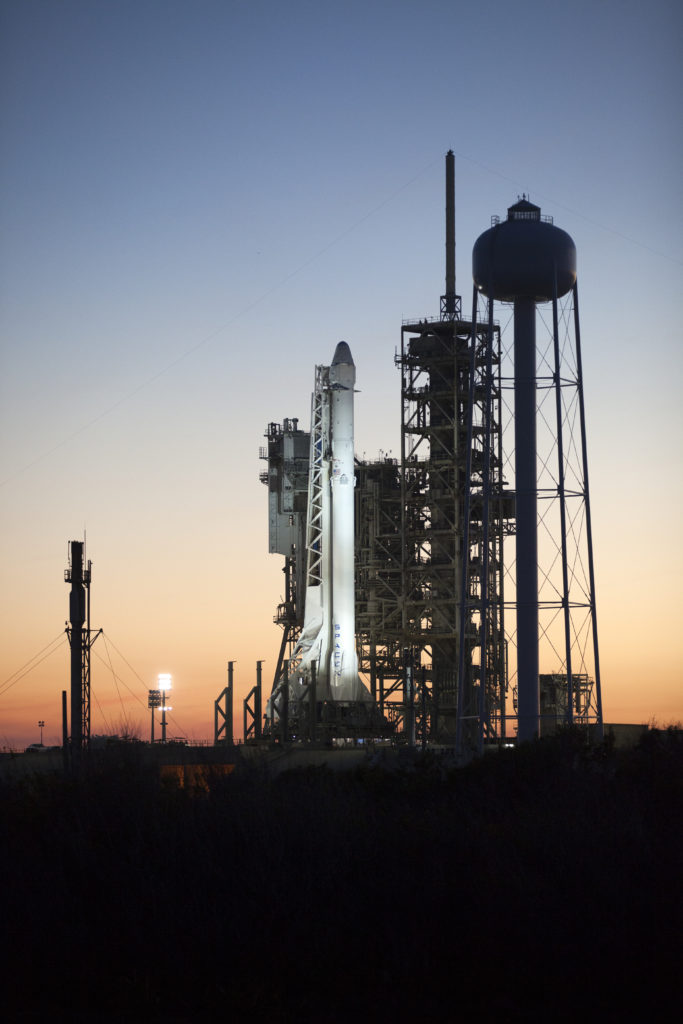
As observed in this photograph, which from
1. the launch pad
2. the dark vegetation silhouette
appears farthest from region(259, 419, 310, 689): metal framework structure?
the dark vegetation silhouette

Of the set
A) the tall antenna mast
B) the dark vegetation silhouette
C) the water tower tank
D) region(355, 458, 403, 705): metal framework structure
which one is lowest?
the dark vegetation silhouette

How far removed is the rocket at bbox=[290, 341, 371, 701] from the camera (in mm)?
54906

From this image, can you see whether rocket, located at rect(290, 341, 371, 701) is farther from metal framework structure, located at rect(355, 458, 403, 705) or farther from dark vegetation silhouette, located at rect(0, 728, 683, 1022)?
dark vegetation silhouette, located at rect(0, 728, 683, 1022)

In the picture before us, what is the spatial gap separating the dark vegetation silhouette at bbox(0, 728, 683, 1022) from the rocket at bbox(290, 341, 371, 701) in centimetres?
2593

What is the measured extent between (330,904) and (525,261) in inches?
982

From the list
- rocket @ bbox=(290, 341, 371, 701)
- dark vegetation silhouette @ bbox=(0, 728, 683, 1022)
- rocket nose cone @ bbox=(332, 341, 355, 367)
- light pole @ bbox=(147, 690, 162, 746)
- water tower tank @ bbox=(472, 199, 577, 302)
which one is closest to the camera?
dark vegetation silhouette @ bbox=(0, 728, 683, 1022)

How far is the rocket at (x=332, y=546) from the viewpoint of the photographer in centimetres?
5491

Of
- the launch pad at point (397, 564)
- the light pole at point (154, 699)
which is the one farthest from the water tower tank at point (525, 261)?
the light pole at point (154, 699)

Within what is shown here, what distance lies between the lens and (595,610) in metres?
39.2

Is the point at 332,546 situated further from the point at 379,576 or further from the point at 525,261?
the point at 525,261

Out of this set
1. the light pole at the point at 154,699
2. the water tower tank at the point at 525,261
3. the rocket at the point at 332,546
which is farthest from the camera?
the light pole at the point at 154,699

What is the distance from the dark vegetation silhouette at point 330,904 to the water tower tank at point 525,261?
18443 millimetres

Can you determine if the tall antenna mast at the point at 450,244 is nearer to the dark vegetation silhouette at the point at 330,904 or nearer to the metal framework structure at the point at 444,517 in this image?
the metal framework structure at the point at 444,517

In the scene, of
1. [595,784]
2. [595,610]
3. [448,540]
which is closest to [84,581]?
[448,540]
